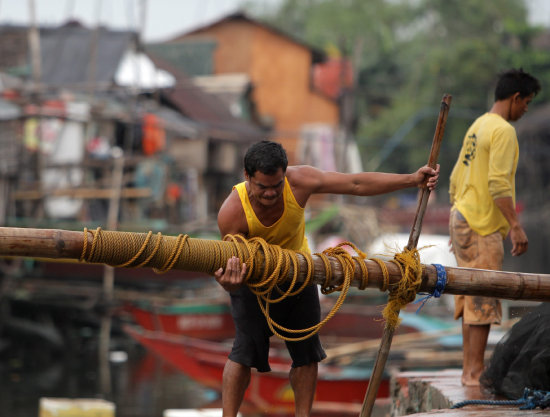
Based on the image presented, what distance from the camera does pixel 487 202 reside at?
466cm

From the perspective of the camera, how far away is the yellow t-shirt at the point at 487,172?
452 centimetres

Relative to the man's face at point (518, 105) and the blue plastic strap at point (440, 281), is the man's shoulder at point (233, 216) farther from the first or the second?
the man's face at point (518, 105)

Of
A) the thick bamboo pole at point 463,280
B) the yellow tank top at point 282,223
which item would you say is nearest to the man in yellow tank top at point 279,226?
the yellow tank top at point 282,223

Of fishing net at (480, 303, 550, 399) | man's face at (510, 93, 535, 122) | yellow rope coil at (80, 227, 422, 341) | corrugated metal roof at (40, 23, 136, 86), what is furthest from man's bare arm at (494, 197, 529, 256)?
corrugated metal roof at (40, 23, 136, 86)

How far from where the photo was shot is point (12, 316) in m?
15.6

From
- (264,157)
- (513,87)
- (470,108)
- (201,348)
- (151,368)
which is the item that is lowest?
(151,368)

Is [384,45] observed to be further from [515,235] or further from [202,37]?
[515,235]

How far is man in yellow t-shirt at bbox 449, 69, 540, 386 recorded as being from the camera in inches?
178

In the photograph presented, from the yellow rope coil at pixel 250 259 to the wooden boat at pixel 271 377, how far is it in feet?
18.0

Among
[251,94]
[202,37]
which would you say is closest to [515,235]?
[251,94]

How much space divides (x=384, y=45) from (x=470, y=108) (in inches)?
489

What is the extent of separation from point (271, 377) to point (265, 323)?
5.78m

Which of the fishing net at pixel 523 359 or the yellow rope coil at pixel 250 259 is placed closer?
the yellow rope coil at pixel 250 259

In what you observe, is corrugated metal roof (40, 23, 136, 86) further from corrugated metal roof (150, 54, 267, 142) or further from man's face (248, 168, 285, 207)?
man's face (248, 168, 285, 207)
